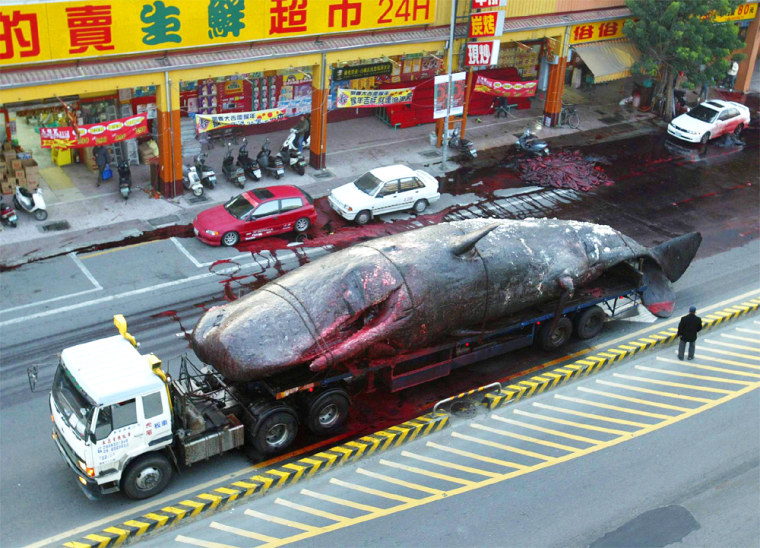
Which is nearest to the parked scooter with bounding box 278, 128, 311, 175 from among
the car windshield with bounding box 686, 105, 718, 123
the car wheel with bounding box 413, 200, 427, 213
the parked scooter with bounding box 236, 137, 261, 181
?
the parked scooter with bounding box 236, 137, 261, 181

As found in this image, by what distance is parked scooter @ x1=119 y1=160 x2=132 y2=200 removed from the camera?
1179 inches

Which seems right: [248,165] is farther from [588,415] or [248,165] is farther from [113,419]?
[113,419]

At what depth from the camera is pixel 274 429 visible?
1819cm

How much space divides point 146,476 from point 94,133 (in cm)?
1482

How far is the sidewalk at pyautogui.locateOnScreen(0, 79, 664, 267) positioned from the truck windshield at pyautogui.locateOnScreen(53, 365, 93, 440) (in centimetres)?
1074

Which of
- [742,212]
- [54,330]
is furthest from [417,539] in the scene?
[742,212]

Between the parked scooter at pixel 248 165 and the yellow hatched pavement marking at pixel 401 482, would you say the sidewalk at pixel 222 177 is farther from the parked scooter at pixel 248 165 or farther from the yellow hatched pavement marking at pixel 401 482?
the yellow hatched pavement marking at pixel 401 482

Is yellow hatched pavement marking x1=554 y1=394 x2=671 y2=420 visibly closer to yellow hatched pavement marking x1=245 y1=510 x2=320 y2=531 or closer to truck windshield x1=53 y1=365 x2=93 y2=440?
yellow hatched pavement marking x1=245 y1=510 x2=320 y2=531

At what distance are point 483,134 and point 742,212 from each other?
39.3ft

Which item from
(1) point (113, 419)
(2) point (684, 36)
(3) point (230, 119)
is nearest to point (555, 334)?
(1) point (113, 419)

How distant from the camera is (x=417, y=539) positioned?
16.2m

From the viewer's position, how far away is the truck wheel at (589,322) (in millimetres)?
22781

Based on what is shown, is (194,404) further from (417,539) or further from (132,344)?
(417,539)

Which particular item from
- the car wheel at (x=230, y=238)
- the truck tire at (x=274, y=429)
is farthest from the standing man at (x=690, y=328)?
the car wheel at (x=230, y=238)
